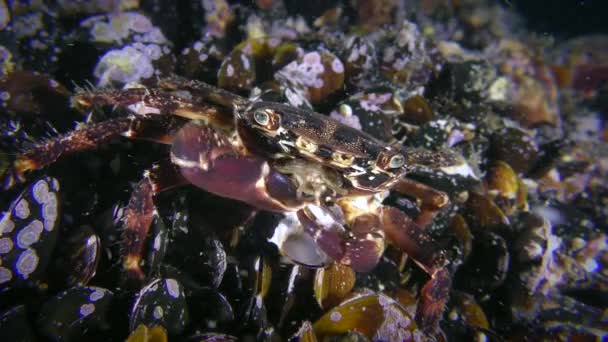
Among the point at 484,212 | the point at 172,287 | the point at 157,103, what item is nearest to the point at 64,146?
the point at 157,103

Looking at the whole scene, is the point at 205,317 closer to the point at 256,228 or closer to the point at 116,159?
the point at 256,228

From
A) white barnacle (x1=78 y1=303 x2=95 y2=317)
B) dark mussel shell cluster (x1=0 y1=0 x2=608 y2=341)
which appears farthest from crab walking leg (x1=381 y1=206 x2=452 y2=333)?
white barnacle (x1=78 y1=303 x2=95 y2=317)

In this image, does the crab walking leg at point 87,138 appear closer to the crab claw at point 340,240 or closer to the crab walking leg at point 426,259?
the crab claw at point 340,240

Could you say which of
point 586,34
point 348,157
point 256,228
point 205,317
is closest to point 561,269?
point 348,157

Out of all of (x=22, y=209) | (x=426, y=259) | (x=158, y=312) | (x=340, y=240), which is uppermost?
(x=22, y=209)

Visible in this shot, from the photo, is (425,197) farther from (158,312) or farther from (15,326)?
(15,326)

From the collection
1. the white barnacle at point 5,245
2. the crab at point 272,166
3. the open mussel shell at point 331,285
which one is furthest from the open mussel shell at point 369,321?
the white barnacle at point 5,245
